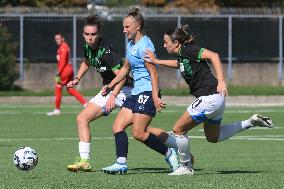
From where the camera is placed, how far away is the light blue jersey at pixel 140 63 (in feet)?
47.3

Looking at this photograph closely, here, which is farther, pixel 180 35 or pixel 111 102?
pixel 111 102

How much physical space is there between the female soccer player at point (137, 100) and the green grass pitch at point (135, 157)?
11.7 inches

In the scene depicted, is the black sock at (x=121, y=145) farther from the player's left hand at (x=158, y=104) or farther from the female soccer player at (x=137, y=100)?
the player's left hand at (x=158, y=104)

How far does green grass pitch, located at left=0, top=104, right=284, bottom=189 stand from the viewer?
12898 mm

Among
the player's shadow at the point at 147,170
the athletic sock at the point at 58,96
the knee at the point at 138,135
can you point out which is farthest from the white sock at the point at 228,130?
the athletic sock at the point at 58,96

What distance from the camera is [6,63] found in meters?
39.3

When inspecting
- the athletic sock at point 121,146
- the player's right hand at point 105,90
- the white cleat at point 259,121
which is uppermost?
the player's right hand at point 105,90

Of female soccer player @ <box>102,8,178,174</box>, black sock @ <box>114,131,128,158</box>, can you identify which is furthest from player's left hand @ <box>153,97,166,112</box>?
black sock @ <box>114,131,128,158</box>

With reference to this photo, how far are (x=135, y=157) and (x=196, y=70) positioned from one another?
3.85m

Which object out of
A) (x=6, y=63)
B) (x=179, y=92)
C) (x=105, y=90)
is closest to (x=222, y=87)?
(x=105, y=90)

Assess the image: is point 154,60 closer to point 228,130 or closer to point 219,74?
point 219,74

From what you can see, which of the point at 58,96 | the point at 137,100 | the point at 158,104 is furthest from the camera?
the point at 58,96

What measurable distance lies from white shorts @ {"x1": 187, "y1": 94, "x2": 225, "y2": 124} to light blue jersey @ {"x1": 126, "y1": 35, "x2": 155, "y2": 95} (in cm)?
66

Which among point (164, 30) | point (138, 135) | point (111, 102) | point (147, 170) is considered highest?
point (111, 102)
